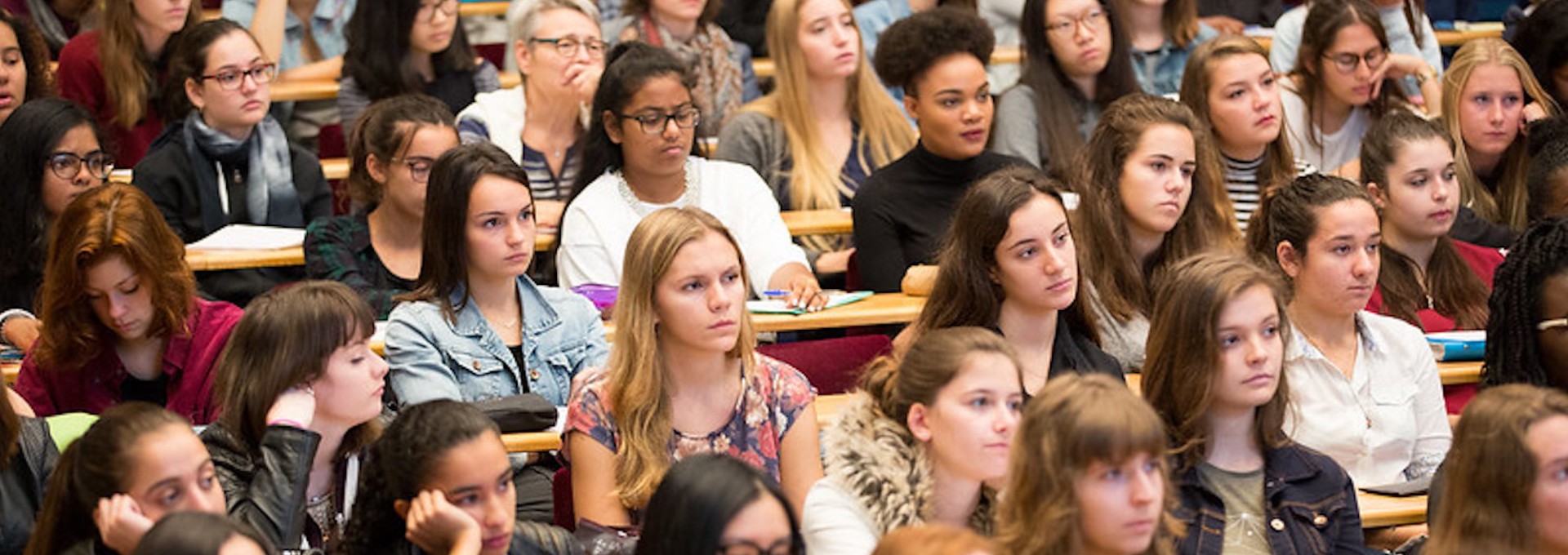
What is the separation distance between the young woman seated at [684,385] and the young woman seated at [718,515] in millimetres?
668

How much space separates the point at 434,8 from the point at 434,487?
2661mm

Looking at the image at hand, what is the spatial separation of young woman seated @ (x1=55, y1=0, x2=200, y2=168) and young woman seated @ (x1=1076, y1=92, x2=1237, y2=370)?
7.53 feet

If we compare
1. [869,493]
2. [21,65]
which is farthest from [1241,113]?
[21,65]

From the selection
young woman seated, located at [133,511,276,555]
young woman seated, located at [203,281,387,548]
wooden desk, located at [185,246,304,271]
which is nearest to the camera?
young woman seated, located at [133,511,276,555]

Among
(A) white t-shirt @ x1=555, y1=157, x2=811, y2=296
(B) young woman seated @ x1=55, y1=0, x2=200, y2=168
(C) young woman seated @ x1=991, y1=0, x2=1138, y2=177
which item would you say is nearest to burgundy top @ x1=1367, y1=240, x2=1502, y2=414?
(C) young woman seated @ x1=991, y1=0, x2=1138, y2=177

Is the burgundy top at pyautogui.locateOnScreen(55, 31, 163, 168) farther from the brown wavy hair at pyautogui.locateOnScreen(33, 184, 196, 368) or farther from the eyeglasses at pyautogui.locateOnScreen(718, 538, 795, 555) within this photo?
the eyeglasses at pyautogui.locateOnScreen(718, 538, 795, 555)

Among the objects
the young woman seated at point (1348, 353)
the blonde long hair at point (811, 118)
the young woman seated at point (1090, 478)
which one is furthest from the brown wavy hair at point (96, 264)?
the young woman seated at point (1348, 353)

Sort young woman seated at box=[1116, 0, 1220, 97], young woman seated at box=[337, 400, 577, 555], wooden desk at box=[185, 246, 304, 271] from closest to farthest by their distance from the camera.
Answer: young woman seated at box=[337, 400, 577, 555] < wooden desk at box=[185, 246, 304, 271] < young woman seated at box=[1116, 0, 1220, 97]

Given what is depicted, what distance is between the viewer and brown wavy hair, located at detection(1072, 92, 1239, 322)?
4383 mm

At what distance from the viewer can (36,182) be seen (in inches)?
Result: 182

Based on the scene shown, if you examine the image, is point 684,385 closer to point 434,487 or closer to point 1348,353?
point 434,487

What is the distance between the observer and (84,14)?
19.2 ft

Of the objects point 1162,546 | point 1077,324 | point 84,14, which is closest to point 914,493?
point 1162,546

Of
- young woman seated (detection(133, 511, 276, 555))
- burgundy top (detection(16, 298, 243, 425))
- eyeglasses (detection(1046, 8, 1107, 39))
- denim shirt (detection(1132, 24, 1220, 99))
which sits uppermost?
eyeglasses (detection(1046, 8, 1107, 39))
